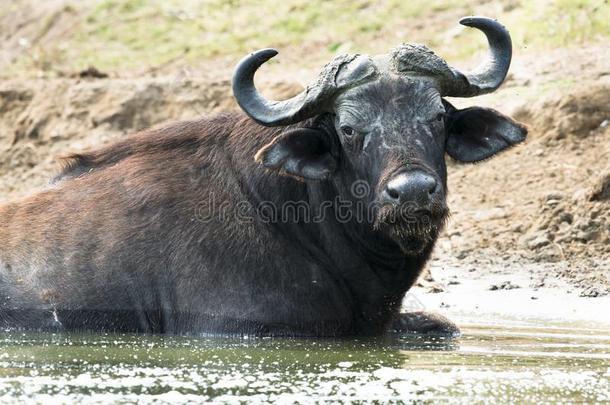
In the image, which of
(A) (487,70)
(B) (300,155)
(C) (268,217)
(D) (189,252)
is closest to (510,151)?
(A) (487,70)

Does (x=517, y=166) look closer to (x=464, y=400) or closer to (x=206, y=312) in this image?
(x=206, y=312)

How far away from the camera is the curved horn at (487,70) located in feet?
33.9

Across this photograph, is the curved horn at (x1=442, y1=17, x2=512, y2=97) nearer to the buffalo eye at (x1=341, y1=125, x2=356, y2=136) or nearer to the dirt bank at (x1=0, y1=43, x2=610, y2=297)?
the buffalo eye at (x1=341, y1=125, x2=356, y2=136)

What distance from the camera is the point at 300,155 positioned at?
33.2 feet

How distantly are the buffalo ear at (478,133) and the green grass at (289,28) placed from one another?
770cm

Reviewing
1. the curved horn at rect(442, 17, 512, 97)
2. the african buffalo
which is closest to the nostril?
the african buffalo

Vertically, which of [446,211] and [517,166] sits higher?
[517,166]

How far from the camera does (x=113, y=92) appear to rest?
803 inches

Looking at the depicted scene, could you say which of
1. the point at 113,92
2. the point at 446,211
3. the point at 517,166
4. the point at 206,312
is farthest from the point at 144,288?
the point at 113,92

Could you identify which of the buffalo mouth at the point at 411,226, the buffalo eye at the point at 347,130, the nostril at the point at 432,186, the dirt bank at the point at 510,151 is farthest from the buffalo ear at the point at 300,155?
the dirt bank at the point at 510,151

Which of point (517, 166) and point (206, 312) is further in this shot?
point (517, 166)

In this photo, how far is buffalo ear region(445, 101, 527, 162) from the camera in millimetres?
10422

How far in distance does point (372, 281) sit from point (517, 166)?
21.5 feet

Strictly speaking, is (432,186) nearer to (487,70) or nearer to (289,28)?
(487,70)
